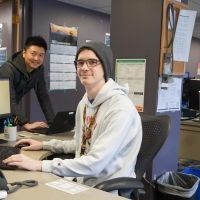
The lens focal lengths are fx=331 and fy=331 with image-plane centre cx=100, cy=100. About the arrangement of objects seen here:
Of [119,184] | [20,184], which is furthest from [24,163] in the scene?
[119,184]

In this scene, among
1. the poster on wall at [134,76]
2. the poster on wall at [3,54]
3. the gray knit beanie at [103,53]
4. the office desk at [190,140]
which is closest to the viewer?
the gray knit beanie at [103,53]

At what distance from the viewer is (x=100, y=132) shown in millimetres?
1651

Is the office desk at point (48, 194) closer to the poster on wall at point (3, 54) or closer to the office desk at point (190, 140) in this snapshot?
the office desk at point (190, 140)

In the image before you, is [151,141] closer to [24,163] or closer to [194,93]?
[24,163]

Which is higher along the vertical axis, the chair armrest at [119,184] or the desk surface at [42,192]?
the desk surface at [42,192]

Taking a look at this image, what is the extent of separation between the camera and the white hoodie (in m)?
1.52

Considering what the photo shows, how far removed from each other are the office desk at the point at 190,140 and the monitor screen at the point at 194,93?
27cm

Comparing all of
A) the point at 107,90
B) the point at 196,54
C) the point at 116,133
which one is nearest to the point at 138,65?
the point at 107,90

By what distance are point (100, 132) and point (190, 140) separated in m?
2.28

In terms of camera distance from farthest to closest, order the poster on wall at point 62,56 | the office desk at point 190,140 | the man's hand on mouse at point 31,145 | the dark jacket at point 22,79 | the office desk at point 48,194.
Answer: the poster on wall at point 62,56
the office desk at point 190,140
the dark jacket at point 22,79
the man's hand on mouse at point 31,145
the office desk at point 48,194

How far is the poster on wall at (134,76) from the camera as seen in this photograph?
98.3 inches

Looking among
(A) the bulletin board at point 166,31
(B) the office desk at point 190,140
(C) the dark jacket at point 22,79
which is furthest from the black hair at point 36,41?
(B) the office desk at point 190,140

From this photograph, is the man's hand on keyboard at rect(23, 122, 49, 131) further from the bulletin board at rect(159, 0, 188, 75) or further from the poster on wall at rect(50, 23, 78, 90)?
the poster on wall at rect(50, 23, 78, 90)

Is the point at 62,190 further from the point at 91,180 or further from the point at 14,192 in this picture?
the point at 91,180
